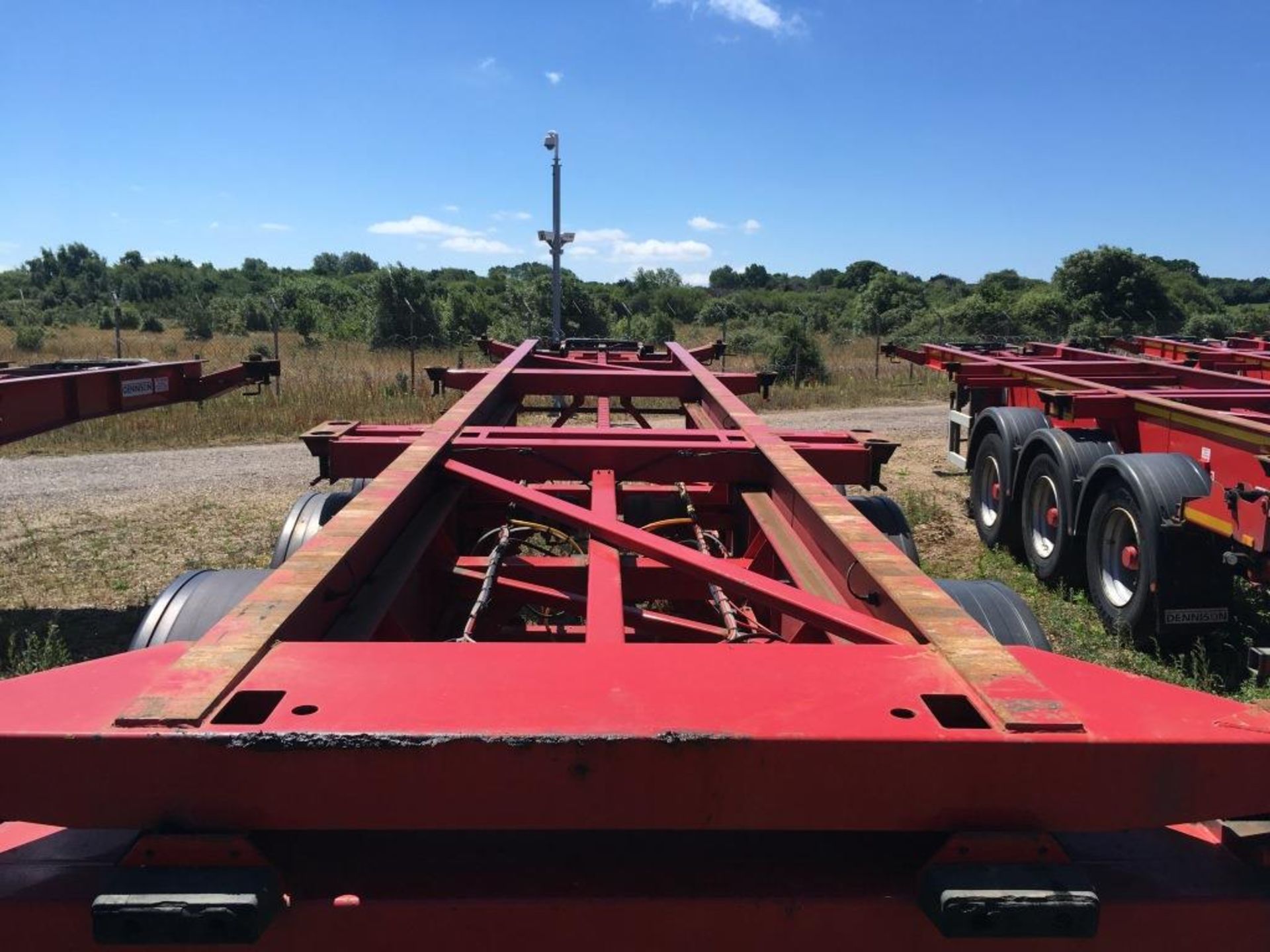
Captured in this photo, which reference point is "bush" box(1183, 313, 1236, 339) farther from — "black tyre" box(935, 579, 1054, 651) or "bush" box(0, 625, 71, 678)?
"bush" box(0, 625, 71, 678)

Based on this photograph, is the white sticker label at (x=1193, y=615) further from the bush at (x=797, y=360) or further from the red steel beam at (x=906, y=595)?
the bush at (x=797, y=360)

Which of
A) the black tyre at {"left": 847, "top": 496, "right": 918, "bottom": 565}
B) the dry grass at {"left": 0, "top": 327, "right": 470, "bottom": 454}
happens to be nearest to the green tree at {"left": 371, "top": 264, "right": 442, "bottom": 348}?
the dry grass at {"left": 0, "top": 327, "right": 470, "bottom": 454}

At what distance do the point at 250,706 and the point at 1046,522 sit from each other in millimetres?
6683

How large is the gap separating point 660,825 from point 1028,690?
2.03 ft

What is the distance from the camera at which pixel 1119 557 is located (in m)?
5.69

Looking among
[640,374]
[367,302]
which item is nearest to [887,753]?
[640,374]

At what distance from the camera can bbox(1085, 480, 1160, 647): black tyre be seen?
5.10m

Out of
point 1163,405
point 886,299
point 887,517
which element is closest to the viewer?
point 887,517

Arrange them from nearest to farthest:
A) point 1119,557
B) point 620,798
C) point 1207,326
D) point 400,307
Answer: point 620,798 → point 1119,557 → point 1207,326 → point 400,307

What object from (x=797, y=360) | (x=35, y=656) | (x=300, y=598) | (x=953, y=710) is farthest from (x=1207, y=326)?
(x=300, y=598)

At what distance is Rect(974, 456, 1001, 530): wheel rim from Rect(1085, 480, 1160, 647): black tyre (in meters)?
1.92

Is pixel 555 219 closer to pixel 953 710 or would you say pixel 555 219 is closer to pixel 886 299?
pixel 953 710

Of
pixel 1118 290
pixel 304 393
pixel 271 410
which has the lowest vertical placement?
pixel 271 410

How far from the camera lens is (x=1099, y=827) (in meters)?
1.30
